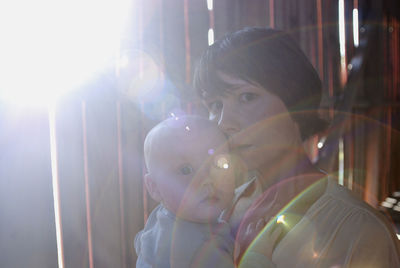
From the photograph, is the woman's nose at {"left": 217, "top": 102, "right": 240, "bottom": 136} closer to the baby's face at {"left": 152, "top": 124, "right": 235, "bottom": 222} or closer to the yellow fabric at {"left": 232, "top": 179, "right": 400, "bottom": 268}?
Answer: the baby's face at {"left": 152, "top": 124, "right": 235, "bottom": 222}

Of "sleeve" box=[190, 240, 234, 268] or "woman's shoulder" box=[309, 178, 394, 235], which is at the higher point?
"woman's shoulder" box=[309, 178, 394, 235]

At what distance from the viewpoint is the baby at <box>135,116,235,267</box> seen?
962 millimetres

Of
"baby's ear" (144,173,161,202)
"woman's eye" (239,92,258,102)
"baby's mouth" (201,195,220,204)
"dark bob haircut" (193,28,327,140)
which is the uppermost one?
"dark bob haircut" (193,28,327,140)

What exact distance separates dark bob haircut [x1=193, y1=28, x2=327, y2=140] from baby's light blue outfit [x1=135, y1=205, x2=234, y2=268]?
41 centimetres

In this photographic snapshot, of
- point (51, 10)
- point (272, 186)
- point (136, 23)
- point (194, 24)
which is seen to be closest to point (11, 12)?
point (51, 10)

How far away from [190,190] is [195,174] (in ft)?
0.15

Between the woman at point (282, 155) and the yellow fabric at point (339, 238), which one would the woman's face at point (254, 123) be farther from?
the yellow fabric at point (339, 238)

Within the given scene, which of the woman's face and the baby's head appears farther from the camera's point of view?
the woman's face

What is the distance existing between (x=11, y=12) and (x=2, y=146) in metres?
0.48

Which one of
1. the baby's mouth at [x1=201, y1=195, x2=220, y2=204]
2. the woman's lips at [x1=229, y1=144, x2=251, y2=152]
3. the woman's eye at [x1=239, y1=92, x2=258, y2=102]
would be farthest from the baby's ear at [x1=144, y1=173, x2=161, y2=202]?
the woman's eye at [x1=239, y1=92, x2=258, y2=102]

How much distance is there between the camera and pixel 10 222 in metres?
1.33

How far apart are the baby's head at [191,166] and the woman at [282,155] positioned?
9 cm

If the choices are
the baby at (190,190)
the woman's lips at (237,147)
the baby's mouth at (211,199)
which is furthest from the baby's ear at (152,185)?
the woman's lips at (237,147)

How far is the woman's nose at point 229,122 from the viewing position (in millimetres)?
1074
